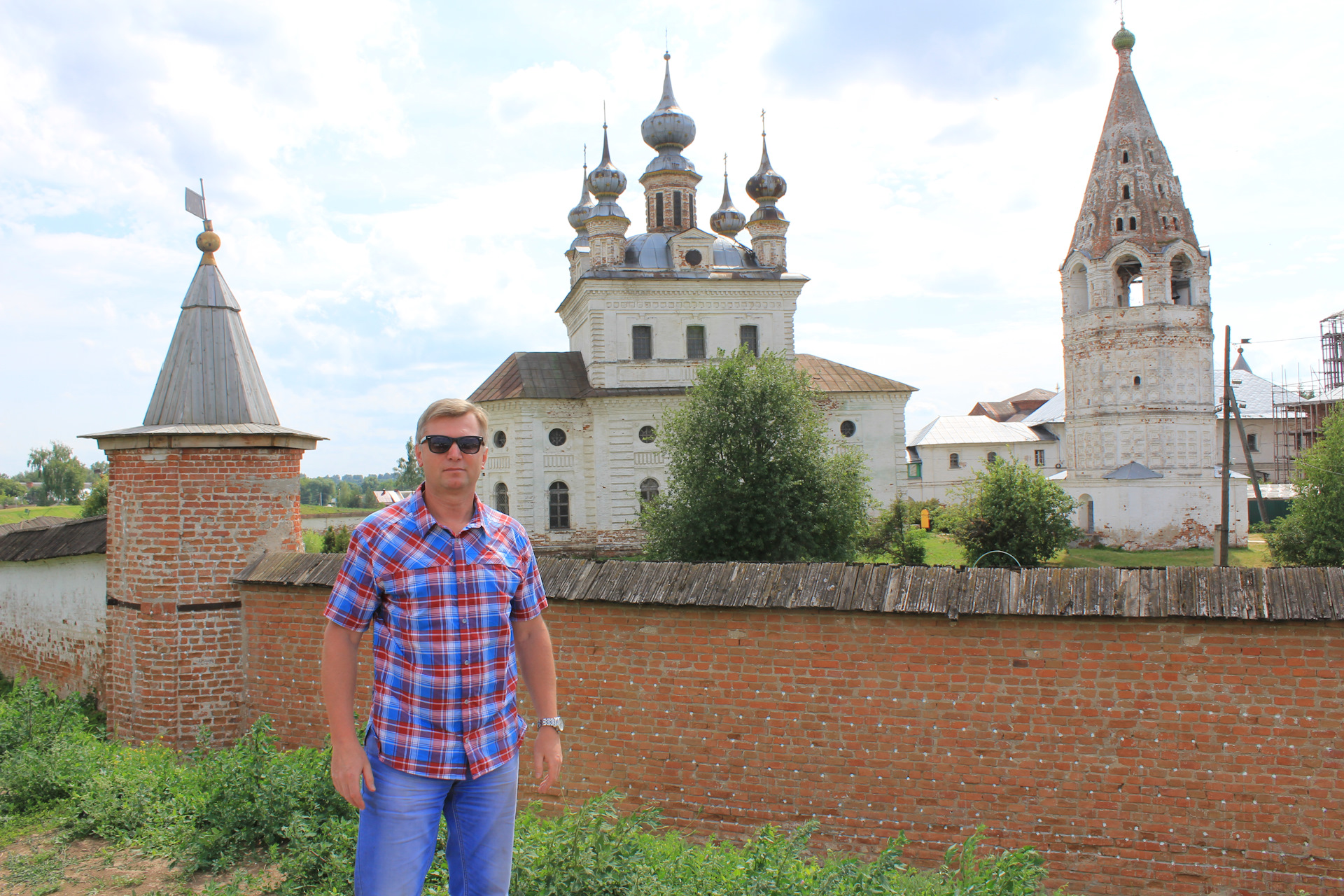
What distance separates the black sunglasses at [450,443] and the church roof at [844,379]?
26355 millimetres

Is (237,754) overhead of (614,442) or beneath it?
beneath

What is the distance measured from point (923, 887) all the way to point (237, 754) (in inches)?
183

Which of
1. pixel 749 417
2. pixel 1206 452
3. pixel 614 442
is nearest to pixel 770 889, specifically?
pixel 749 417

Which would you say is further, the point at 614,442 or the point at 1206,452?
the point at 1206,452

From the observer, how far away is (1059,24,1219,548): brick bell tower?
28.4 m

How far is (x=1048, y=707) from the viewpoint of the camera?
5430 millimetres

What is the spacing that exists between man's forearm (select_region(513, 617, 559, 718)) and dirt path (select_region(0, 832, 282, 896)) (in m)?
2.52

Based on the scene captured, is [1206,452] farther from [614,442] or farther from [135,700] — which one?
[135,700]

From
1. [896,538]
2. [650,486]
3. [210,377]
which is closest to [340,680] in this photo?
[210,377]

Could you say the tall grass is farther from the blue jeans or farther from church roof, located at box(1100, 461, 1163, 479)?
church roof, located at box(1100, 461, 1163, 479)

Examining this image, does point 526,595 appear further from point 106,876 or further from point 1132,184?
point 1132,184

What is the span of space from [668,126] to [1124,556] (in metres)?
21.7

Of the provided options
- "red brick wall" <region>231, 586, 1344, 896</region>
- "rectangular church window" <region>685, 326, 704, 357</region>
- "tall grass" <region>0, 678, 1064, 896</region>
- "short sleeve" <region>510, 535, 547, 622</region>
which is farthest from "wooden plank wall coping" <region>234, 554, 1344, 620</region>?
"rectangular church window" <region>685, 326, 704, 357</region>

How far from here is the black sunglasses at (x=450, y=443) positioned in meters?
2.86
